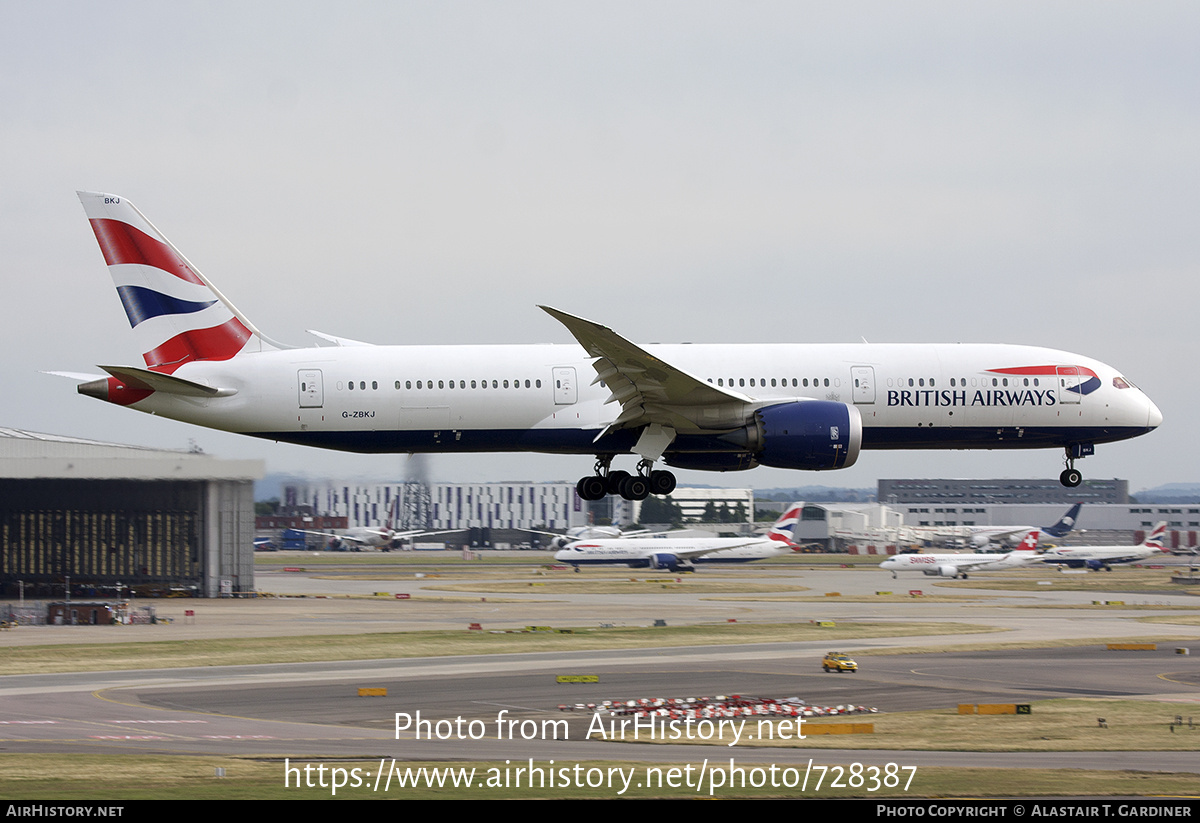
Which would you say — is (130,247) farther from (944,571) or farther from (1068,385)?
(944,571)

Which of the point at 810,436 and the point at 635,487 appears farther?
the point at 635,487

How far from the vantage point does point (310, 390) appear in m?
39.5

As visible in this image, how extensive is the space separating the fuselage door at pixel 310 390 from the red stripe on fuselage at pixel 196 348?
9.84 ft

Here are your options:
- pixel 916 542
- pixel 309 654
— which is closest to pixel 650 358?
pixel 309 654

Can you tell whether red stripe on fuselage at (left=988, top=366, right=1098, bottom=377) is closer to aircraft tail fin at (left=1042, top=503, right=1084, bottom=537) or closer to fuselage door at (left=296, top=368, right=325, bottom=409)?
fuselage door at (left=296, top=368, right=325, bottom=409)

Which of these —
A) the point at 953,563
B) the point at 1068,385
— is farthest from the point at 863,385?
the point at 953,563

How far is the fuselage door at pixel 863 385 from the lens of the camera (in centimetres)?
4050

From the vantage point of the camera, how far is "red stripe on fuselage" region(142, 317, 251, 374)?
40906 mm

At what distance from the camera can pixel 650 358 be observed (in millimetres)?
36875

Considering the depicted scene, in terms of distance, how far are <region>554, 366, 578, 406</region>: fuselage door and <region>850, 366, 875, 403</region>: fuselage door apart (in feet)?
29.1

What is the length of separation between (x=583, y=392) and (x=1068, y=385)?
16.2m

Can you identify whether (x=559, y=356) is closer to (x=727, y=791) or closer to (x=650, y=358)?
(x=650, y=358)

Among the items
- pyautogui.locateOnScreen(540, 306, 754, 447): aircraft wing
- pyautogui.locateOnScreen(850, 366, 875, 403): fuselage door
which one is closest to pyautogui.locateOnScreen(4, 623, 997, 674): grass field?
pyautogui.locateOnScreen(540, 306, 754, 447): aircraft wing

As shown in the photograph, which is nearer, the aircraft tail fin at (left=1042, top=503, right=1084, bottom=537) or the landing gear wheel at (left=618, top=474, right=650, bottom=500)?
the landing gear wheel at (left=618, top=474, right=650, bottom=500)
